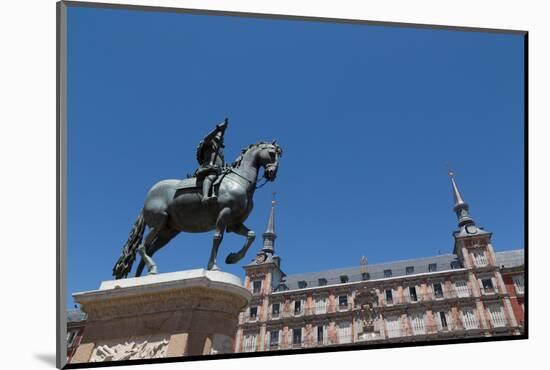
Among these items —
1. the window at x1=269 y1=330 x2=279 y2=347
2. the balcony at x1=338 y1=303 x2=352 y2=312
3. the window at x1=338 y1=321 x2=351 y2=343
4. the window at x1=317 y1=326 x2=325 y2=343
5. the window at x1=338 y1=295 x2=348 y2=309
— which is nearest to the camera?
the window at x1=338 y1=321 x2=351 y2=343

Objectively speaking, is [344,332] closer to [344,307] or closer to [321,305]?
[344,307]

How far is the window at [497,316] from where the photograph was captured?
38.9 meters

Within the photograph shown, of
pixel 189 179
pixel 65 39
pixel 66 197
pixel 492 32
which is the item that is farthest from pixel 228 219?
pixel 492 32

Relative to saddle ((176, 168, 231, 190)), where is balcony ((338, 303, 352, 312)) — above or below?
above

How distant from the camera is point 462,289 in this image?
41.8 metres

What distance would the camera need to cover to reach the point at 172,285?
5105 mm

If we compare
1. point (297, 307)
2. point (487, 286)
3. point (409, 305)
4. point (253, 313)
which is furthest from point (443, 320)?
point (253, 313)

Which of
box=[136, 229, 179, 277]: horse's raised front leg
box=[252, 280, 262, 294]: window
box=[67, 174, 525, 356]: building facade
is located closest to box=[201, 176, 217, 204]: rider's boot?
box=[136, 229, 179, 277]: horse's raised front leg

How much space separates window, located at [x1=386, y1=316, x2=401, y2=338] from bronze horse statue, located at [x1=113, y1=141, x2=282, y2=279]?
39.3m

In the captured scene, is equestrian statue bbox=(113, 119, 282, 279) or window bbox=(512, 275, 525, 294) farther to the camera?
window bbox=(512, 275, 525, 294)

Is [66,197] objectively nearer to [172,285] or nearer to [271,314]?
[172,285]

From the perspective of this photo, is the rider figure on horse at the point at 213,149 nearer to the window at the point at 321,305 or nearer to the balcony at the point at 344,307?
the balcony at the point at 344,307

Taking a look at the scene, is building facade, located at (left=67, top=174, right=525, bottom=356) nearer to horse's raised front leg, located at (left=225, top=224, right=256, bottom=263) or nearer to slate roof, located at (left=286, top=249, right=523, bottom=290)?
slate roof, located at (left=286, top=249, right=523, bottom=290)

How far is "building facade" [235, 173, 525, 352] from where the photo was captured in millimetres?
39906
